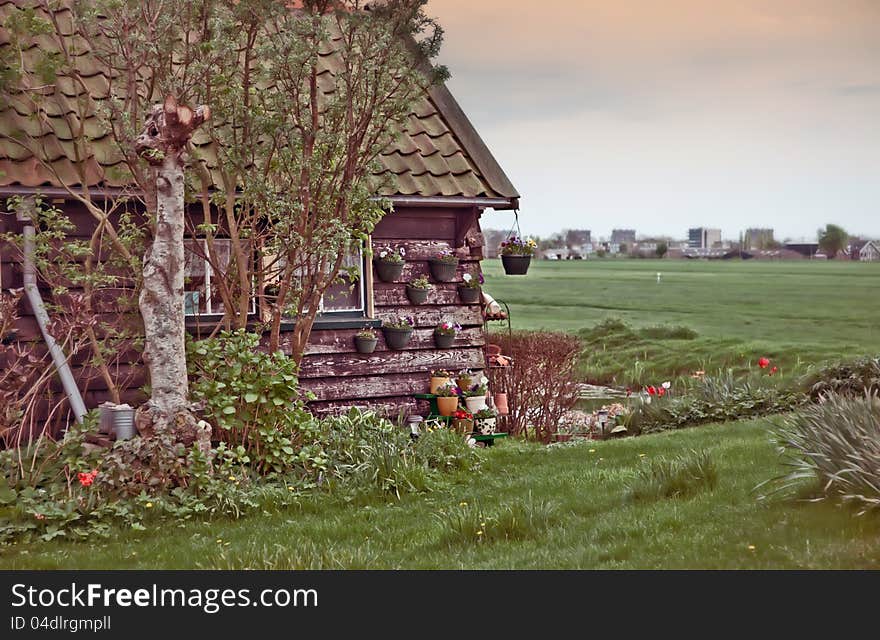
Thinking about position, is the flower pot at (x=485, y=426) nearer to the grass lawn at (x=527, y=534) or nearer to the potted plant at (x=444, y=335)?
the potted plant at (x=444, y=335)

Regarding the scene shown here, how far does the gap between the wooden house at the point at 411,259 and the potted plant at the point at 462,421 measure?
21.9 inches

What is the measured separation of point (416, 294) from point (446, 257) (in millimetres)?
546

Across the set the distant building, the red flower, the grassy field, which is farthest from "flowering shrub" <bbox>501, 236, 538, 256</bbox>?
A: the distant building

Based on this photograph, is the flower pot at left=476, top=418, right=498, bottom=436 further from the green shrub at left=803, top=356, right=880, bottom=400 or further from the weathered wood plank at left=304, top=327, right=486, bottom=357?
the green shrub at left=803, top=356, right=880, bottom=400

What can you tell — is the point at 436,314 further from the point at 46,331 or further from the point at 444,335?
the point at 46,331

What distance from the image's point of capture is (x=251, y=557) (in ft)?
19.7

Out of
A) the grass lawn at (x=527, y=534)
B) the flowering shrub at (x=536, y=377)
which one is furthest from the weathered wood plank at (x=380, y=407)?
the flowering shrub at (x=536, y=377)

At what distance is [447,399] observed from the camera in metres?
10.6

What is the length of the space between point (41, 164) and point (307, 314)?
2.82 meters

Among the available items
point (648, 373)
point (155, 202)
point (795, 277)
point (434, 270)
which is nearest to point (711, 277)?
point (795, 277)

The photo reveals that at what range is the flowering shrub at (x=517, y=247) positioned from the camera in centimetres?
1170

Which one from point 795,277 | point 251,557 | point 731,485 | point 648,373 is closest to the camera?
point 251,557

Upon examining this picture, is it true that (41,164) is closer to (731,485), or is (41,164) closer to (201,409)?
(201,409)

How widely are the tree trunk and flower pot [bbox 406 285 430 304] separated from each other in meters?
3.20
